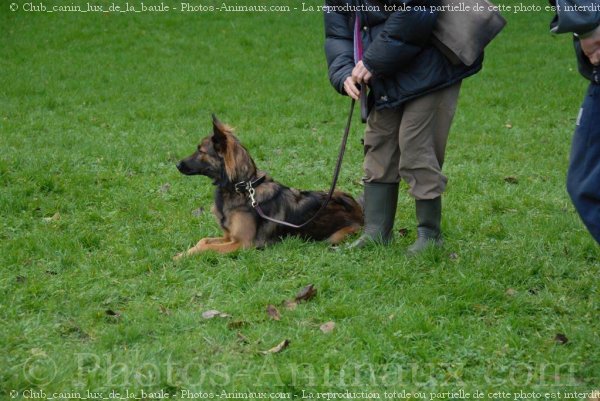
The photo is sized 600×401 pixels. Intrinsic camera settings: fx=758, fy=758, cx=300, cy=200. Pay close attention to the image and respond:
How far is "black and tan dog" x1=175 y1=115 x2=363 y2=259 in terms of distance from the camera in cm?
579

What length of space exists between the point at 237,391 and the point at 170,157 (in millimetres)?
5113

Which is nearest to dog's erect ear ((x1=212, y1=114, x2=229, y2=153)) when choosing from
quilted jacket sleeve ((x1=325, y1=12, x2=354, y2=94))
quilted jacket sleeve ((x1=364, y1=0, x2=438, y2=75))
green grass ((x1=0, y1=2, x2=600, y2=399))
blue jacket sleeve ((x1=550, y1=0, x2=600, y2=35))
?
green grass ((x1=0, y1=2, x2=600, y2=399))

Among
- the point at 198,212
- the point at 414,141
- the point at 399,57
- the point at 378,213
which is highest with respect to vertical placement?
the point at 399,57

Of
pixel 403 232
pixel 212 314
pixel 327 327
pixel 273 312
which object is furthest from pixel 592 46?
pixel 403 232

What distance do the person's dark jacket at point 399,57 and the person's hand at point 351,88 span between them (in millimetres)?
87

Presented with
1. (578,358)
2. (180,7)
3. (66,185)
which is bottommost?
(578,358)

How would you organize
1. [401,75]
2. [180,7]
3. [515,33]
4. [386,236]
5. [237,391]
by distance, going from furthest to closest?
1. [180,7]
2. [515,33]
3. [386,236]
4. [401,75]
5. [237,391]

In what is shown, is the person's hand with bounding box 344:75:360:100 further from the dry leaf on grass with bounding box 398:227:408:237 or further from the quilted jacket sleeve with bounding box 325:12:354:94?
the dry leaf on grass with bounding box 398:227:408:237

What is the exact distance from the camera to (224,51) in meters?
14.7

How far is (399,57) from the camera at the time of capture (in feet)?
16.4

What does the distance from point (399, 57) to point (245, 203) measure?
1.70 m

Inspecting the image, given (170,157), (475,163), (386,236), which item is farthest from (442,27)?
(170,157)

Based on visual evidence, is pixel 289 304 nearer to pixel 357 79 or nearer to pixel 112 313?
pixel 112 313

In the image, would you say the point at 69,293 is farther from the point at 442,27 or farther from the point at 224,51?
the point at 224,51
